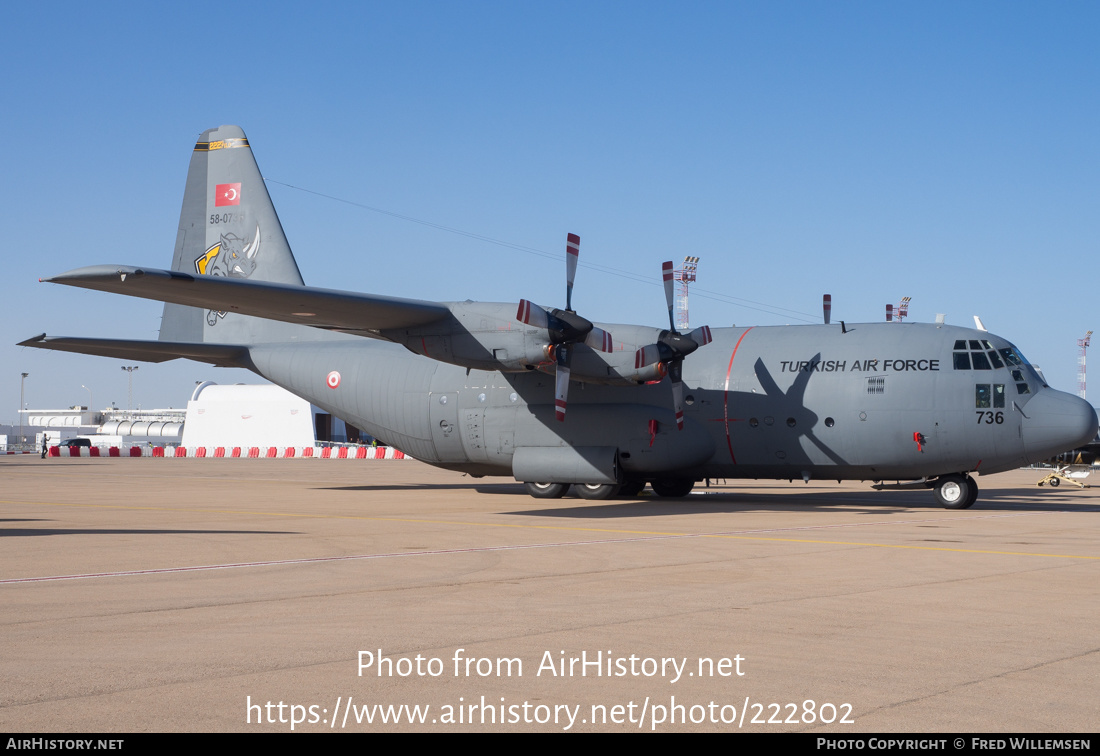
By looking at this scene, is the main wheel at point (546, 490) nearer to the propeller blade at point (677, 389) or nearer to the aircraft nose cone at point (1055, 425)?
the propeller blade at point (677, 389)

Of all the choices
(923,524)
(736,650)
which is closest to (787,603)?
(736,650)

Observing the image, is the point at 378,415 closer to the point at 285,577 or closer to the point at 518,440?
the point at 518,440

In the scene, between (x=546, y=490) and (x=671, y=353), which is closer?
A: (x=671, y=353)

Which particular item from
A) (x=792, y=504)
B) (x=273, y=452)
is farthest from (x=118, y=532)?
(x=273, y=452)

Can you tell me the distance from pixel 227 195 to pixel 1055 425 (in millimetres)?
23405

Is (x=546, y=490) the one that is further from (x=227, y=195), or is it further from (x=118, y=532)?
(x=227, y=195)

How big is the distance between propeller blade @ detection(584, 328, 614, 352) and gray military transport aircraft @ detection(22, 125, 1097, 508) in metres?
0.05

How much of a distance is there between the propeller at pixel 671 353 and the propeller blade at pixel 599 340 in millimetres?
633

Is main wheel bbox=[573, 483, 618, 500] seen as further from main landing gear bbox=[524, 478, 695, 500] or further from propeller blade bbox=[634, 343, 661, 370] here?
propeller blade bbox=[634, 343, 661, 370]

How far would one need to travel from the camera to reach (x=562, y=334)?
20.6 m

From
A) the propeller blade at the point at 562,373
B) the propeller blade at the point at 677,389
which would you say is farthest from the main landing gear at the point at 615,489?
the propeller blade at the point at 562,373

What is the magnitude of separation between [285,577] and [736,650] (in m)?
5.69

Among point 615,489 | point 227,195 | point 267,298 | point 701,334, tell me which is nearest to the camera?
point 267,298

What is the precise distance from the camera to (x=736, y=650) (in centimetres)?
711
